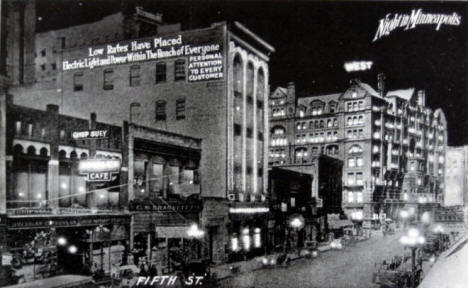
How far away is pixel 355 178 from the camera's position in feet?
99.2

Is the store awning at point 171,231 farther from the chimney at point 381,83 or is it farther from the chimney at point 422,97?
the chimney at point 422,97

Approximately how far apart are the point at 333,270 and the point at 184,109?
38.5 ft

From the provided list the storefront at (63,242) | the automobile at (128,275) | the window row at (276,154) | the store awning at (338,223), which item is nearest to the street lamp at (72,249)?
the storefront at (63,242)

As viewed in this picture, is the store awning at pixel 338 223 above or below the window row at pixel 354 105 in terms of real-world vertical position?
below

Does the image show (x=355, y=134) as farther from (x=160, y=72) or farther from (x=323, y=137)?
(x=160, y=72)

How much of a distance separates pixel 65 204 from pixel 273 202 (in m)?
18.3

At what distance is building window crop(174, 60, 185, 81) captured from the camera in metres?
22.7

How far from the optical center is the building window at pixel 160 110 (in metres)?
26.9

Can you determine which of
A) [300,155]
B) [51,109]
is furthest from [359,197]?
[51,109]

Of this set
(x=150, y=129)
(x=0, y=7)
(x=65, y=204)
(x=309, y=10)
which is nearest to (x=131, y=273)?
(x=65, y=204)

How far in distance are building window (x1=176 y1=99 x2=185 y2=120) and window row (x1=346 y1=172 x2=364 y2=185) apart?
1099 cm

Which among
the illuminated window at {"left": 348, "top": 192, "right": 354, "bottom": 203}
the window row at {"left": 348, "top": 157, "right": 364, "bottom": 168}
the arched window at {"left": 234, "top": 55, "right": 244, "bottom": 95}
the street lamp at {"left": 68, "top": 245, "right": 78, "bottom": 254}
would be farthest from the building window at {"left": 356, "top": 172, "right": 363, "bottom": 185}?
the street lamp at {"left": 68, "top": 245, "right": 78, "bottom": 254}

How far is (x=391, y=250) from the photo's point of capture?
93.2 ft

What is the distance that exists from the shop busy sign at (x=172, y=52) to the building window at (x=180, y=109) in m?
3.26
